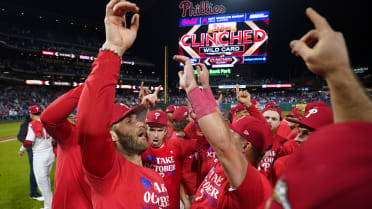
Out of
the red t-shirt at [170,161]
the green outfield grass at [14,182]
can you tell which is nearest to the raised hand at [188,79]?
the red t-shirt at [170,161]

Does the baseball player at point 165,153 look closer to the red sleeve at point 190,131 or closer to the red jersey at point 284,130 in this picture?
the red sleeve at point 190,131

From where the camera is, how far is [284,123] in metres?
5.46

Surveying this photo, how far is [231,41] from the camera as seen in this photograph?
23.3 m

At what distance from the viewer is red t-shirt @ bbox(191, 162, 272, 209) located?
1.24m

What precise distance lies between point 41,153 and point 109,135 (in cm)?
473

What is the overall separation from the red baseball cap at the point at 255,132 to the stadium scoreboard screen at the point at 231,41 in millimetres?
22112

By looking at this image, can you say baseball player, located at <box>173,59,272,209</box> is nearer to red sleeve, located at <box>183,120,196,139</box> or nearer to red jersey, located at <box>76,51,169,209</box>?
red jersey, located at <box>76,51,169,209</box>

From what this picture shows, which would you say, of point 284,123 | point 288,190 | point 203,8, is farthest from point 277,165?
point 203,8

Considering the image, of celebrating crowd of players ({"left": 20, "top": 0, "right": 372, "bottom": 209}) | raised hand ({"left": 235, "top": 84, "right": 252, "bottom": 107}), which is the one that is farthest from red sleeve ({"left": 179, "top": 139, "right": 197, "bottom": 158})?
raised hand ({"left": 235, "top": 84, "right": 252, "bottom": 107})

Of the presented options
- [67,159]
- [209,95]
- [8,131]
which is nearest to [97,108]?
[209,95]

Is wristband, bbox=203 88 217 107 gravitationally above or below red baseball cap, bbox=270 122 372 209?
above

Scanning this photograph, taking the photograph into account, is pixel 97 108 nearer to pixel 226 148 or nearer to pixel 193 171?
pixel 226 148

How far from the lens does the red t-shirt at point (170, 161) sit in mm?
3160

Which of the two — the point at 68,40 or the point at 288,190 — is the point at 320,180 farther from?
the point at 68,40
